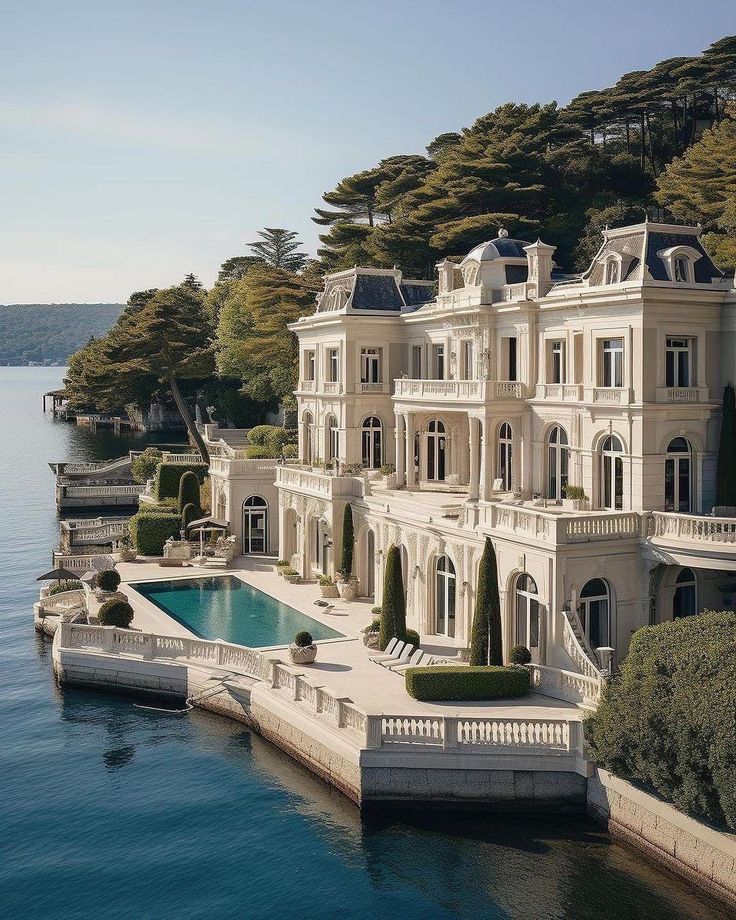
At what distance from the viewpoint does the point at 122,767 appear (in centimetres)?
2595

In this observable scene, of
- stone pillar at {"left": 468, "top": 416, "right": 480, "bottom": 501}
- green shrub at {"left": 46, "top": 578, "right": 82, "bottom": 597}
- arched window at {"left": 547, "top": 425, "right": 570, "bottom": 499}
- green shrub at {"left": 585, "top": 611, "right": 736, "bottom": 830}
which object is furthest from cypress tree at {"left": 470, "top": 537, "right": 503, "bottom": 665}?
green shrub at {"left": 46, "top": 578, "right": 82, "bottom": 597}

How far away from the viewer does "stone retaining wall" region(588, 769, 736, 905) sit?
19.2m

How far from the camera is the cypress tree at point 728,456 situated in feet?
98.1

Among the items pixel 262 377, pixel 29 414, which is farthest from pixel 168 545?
pixel 29 414

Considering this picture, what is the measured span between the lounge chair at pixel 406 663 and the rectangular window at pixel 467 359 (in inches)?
535

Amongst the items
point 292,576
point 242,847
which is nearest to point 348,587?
point 292,576

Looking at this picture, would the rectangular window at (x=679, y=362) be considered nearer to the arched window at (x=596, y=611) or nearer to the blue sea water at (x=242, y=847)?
the arched window at (x=596, y=611)

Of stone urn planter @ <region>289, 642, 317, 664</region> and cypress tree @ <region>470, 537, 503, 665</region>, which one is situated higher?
cypress tree @ <region>470, 537, 503, 665</region>

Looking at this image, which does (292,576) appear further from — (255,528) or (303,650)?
(303,650)

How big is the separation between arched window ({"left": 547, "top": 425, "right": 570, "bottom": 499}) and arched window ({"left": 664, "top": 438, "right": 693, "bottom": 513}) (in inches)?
170

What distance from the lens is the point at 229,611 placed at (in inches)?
1451

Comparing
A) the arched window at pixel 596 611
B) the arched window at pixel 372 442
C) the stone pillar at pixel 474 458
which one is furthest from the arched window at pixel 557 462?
the arched window at pixel 372 442

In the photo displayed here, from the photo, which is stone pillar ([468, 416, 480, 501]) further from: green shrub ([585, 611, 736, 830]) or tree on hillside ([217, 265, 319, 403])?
tree on hillside ([217, 265, 319, 403])

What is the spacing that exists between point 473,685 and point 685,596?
7.15m
